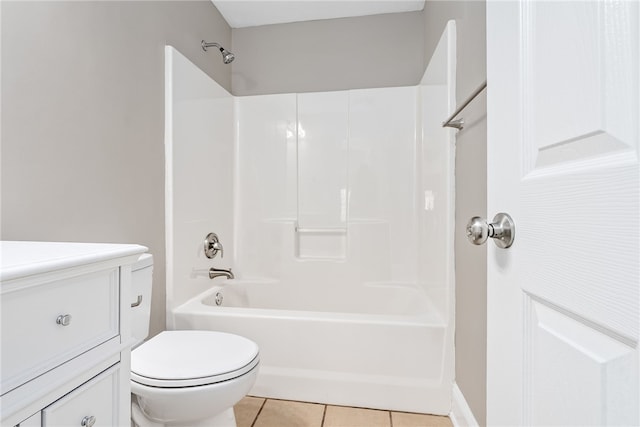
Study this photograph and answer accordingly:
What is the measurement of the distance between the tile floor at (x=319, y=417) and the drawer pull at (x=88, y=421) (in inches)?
39.8

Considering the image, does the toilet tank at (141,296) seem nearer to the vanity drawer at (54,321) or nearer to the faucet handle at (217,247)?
the vanity drawer at (54,321)

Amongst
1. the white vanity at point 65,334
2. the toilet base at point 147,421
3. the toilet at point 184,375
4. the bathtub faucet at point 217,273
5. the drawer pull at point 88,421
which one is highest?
the white vanity at point 65,334

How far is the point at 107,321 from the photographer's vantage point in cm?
67

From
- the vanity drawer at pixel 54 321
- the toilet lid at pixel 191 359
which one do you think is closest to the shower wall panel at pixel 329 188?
the toilet lid at pixel 191 359

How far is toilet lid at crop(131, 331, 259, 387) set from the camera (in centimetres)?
106

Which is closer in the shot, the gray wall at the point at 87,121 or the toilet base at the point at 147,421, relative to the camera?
the gray wall at the point at 87,121

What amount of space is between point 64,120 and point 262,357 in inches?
52.5

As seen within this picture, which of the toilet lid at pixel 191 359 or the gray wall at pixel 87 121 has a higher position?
the gray wall at pixel 87 121
